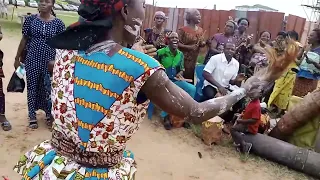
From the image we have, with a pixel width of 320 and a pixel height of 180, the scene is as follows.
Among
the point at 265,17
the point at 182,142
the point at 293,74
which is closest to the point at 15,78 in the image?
the point at 182,142

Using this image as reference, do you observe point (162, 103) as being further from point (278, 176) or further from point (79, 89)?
point (278, 176)

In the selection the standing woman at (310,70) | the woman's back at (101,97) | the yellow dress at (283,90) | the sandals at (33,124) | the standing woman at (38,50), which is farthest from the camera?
the yellow dress at (283,90)

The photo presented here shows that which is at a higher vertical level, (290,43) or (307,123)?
(290,43)

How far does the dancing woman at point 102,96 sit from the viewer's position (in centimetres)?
131

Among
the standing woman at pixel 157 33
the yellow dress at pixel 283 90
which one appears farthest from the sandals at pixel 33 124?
the yellow dress at pixel 283 90

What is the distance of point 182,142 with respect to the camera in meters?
4.80

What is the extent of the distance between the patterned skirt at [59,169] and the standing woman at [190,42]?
463 cm

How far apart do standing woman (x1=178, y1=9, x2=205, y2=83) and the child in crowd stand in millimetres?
1886

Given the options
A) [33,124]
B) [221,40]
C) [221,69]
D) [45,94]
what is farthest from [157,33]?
[33,124]

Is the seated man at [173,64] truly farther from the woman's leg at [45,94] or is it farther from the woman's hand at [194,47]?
the woman's leg at [45,94]

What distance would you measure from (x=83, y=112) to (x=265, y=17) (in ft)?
32.4

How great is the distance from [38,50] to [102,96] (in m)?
3.16

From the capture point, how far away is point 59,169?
145 cm

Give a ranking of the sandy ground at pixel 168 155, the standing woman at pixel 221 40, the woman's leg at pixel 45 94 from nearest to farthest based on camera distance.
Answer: the sandy ground at pixel 168 155 < the woman's leg at pixel 45 94 < the standing woman at pixel 221 40
